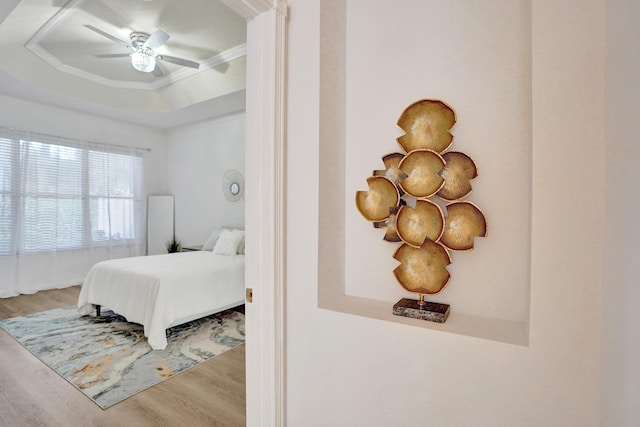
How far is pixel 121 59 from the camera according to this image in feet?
12.7

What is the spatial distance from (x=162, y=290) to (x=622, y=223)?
10.4 feet

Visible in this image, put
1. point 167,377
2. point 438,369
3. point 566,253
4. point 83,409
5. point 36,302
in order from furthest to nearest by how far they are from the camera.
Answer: point 36,302
point 167,377
point 83,409
point 438,369
point 566,253

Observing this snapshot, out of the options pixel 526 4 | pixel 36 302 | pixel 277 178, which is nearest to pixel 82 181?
pixel 36 302

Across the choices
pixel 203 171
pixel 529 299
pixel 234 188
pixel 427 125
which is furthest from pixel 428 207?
pixel 203 171

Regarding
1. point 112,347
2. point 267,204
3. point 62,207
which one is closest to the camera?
point 267,204

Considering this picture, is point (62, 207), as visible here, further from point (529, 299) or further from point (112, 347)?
point (529, 299)

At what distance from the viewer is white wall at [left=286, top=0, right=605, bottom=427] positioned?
869 millimetres

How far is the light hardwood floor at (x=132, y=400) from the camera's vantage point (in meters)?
1.91

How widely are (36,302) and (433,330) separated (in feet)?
17.0

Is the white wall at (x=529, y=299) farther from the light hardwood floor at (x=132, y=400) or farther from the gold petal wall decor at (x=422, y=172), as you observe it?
the light hardwood floor at (x=132, y=400)

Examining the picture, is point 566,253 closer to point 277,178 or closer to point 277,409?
point 277,178

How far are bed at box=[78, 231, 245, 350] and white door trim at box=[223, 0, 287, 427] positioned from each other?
195 cm

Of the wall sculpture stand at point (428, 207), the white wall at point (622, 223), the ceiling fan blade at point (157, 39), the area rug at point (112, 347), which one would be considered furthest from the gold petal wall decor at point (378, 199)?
the ceiling fan blade at point (157, 39)

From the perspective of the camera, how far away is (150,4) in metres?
2.79
